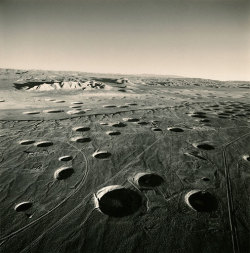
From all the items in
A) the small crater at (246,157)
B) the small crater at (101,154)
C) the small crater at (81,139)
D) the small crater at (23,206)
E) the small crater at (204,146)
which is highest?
the small crater at (246,157)

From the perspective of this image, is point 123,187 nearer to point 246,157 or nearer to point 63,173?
point 63,173

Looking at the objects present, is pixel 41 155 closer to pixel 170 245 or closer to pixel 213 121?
pixel 170 245

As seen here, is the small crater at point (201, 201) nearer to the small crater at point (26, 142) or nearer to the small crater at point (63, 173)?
the small crater at point (63, 173)

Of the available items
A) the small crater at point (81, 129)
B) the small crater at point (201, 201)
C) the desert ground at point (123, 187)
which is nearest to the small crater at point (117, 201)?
the desert ground at point (123, 187)

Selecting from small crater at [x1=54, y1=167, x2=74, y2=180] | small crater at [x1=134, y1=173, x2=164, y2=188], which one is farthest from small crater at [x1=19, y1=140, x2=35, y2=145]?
small crater at [x1=134, y1=173, x2=164, y2=188]

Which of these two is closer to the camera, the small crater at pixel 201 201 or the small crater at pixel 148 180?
the small crater at pixel 201 201

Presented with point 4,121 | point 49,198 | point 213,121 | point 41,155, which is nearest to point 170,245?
point 49,198
